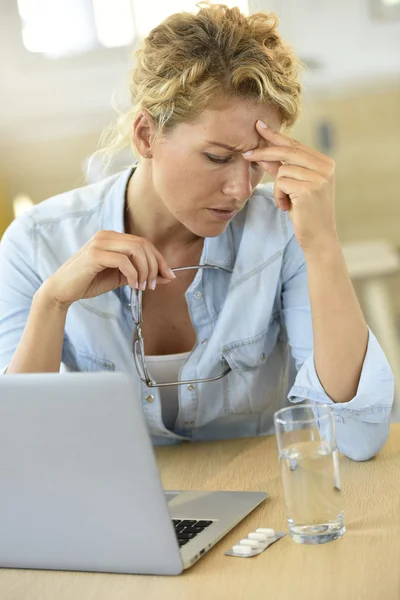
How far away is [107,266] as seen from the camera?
137 centimetres

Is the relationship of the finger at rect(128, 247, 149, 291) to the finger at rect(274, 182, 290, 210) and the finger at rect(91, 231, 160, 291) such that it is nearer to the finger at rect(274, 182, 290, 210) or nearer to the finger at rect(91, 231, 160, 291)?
the finger at rect(91, 231, 160, 291)

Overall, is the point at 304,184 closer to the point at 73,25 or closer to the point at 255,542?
the point at 255,542

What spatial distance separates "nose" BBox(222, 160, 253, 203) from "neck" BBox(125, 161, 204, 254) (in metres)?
0.22

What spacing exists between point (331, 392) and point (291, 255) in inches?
11.9

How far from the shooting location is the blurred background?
3.69 metres

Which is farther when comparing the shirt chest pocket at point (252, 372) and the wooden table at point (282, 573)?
the shirt chest pocket at point (252, 372)

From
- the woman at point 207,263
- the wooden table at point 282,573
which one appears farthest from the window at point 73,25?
the wooden table at point 282,573

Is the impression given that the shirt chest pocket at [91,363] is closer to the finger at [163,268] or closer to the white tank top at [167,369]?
the white tank top at [167,369]

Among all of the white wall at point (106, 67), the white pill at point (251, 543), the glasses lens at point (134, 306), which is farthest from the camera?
the white wall at point (106, 67)

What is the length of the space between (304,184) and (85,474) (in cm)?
64

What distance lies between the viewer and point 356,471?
1.23m

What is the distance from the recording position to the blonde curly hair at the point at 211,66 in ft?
4.42

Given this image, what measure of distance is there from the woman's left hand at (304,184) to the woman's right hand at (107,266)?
0.22 m

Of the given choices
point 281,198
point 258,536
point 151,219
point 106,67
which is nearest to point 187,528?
point 258,536
